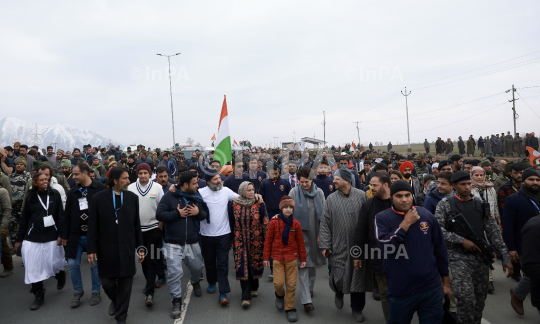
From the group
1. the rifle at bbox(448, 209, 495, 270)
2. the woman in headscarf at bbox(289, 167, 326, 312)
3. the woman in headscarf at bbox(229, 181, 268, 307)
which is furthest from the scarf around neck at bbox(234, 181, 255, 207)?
the rifle at bbox(448, 209, 495, 270)

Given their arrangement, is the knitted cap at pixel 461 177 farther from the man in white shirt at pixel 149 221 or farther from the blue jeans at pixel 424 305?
the man in white shirt at pixel 149 221

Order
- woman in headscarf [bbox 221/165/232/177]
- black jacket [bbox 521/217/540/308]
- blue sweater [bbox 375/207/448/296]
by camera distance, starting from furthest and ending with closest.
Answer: woman in headscarf [bbox 221/165/232/177] < black jacket [bbox 521/217/540/308] < blue sweater [bbox 375/207/448/296]

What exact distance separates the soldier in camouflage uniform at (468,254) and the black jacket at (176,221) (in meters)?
3.50

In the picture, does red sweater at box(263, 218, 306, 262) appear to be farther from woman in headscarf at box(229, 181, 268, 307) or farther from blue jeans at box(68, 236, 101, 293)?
blue jeans at box(68, 236, 101, 293)

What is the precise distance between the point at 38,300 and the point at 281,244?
3.95 meters

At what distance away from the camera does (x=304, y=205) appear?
211 inches

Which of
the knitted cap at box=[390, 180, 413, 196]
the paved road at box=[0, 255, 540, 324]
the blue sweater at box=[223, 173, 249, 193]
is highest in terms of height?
the knitted cap at box=[390, 180, 413, 196]

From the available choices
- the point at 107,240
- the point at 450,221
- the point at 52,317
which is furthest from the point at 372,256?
the point at 52,317

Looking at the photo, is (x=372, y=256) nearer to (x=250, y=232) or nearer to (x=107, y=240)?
(x=250, y=232)

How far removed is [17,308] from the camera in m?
5.06

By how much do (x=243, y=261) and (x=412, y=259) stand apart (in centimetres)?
269

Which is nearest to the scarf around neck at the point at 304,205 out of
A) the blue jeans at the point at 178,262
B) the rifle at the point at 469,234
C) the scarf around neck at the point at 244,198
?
the scarf around neck at the point at 244,198

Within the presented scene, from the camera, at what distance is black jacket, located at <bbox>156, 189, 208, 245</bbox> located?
4.95m

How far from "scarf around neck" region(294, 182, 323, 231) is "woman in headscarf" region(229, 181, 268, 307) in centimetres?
57
